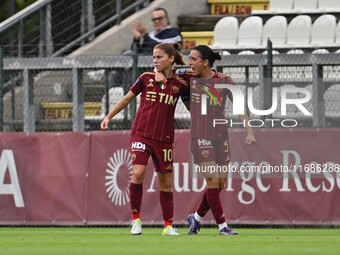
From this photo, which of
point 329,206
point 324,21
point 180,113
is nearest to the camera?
point 329,206

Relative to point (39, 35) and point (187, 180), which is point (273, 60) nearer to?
point (187, 180)

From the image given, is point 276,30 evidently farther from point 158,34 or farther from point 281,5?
point 158,34

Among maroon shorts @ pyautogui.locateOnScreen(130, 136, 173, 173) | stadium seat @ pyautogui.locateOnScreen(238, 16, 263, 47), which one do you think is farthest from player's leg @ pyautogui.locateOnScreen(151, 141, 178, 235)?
stadium seat @ pyautogui.locateOnScreen(238, 16, 263, 47)

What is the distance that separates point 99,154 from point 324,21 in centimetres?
547

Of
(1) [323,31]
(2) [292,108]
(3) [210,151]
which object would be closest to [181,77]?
(3) [210,151]

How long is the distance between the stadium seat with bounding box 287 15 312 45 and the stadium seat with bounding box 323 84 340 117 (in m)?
3.83

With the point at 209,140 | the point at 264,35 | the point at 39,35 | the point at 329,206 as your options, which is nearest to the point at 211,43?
the point at 264,35

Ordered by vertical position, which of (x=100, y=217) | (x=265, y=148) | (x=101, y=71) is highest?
(x=101, y=71)

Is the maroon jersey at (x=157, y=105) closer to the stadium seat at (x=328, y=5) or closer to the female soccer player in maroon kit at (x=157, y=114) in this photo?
the female soccer player in maroon kit at (x=157, y=114)

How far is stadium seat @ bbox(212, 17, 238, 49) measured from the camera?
61.1ft

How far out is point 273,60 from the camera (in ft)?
48.6

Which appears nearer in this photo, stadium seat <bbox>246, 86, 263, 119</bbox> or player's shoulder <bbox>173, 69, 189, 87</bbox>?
player's shoulder <bbox>173, 69, 189, 87</bbox>

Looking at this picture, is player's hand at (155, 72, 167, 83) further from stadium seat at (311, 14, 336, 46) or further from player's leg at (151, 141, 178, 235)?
stadium seat at (311, 14, 336, 46)

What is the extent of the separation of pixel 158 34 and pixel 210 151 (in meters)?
6.46
